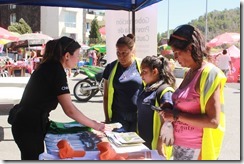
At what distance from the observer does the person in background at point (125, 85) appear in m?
2.98

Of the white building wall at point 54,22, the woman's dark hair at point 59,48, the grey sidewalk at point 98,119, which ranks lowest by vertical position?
the grey sidewalk at point 98,119

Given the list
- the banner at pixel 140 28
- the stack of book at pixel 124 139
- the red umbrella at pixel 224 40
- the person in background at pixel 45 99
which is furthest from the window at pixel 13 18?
the stack of book at pixel 124 139

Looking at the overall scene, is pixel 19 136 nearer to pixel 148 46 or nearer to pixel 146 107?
pixel 146 107

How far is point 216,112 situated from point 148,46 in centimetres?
350

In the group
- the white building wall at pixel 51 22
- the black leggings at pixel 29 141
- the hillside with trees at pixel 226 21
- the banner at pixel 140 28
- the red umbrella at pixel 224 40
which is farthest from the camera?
the white building wall at pixel 51 22

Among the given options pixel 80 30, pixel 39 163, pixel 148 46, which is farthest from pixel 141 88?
pixel 80 30

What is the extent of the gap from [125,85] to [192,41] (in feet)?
4.06

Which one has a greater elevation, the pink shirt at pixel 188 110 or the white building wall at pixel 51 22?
the white building wall at pixel 51 22

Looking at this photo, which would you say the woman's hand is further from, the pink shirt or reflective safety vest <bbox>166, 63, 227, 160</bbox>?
reflective safety vest <bbox>166, 63, 227, 160</bbox>

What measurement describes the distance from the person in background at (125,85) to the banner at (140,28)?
2.07m

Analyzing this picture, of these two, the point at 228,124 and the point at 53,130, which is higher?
the point at 53,130

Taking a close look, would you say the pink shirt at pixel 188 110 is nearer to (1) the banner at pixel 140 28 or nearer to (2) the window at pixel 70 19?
(1) the banner at pixel 140 28

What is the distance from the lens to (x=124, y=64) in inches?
119

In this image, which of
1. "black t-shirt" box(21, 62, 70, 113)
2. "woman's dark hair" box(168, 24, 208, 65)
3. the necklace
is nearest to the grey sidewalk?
the necklace
